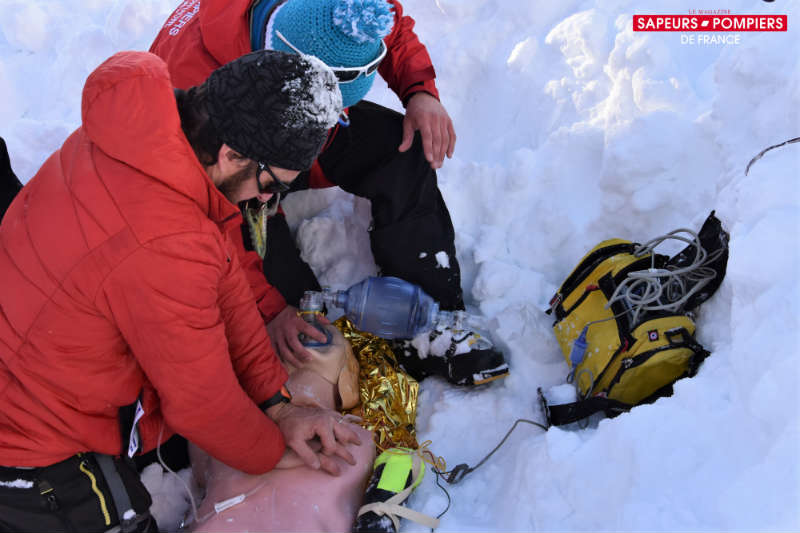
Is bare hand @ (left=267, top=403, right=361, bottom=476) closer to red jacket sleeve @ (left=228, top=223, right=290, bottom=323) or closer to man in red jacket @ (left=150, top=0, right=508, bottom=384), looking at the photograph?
man in red jacket @ (left=150, top=0, right=508, bottom=384)

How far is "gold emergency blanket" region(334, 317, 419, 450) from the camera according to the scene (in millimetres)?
2002

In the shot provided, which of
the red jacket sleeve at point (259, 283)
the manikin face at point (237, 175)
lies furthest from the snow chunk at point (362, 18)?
the red jacket sleeve at point (259, 283)

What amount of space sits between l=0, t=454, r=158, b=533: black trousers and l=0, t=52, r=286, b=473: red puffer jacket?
34 millimetres

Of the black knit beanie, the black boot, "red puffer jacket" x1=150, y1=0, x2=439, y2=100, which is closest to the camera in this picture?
the black knit beanie

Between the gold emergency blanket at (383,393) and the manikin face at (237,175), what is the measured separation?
95 centimetres

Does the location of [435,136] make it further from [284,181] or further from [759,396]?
[759,396]

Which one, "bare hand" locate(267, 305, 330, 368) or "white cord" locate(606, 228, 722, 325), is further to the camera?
"bare hand" locate(267, 305, 330, 368)

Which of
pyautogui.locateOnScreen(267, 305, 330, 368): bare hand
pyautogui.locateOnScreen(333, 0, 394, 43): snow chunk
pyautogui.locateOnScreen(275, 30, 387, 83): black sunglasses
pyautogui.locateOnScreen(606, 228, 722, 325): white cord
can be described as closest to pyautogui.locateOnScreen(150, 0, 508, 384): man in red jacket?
pyautogui.locateOnScreen(267, 305, 330, 368): bare hand

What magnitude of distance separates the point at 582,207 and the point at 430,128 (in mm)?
855

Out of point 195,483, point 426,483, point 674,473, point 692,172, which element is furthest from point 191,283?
point 692,172

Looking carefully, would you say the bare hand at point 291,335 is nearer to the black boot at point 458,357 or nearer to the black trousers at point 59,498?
the black boot at point 458,357

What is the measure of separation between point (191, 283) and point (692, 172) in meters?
2.04

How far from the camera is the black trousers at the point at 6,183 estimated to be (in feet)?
6.86

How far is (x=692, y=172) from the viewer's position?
92.7 inches
